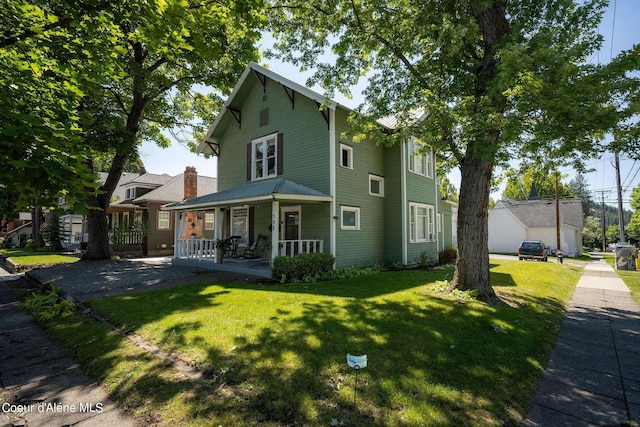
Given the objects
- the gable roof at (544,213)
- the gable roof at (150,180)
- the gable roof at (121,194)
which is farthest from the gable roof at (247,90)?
the gable roof at (544,213)

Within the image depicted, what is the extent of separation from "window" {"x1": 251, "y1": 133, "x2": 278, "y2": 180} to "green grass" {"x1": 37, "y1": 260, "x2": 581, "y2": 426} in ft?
24.6

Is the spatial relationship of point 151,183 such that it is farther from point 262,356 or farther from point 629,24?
point 629,24

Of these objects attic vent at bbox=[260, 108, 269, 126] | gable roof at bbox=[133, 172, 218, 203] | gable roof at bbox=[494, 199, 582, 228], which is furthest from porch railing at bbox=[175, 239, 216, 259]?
gable roof at bbox=[494, 199, 582, 228]

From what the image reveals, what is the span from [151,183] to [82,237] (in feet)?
23.6

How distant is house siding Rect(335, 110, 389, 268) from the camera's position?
40.7 ft

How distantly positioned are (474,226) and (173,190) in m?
22.6

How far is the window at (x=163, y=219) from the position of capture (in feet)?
73.5

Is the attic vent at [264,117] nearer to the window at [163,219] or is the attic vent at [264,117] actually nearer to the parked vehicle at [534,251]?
the window at [163,219]

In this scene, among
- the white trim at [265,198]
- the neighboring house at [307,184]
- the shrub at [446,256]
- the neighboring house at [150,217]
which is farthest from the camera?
the neighboring house at [150,217]

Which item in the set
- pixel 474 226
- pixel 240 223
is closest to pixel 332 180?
pixel 474 226

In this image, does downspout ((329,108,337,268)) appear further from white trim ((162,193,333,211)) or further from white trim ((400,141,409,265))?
white trim ((400,141,409,265))

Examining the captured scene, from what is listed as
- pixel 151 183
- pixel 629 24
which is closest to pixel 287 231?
pixel 629 24

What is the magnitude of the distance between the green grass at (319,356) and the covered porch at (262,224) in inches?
147

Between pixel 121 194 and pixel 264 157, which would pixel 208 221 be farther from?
pixel 121 194
